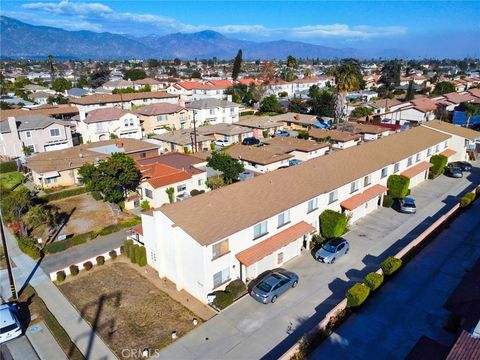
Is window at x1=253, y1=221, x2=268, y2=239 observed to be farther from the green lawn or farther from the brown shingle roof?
the green lawn

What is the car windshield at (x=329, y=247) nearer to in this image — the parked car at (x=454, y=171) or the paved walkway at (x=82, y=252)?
the paved walkway at (x=82, y=252)

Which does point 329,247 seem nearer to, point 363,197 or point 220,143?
point 363,197

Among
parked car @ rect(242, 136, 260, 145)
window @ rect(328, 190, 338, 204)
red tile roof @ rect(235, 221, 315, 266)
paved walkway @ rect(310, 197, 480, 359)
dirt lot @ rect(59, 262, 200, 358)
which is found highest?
window @ rect(328, 190, 338, 204)

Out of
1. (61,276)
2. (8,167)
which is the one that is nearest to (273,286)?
(61,276)

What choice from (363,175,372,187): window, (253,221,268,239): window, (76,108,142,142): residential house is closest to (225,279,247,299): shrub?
(253,221,268,239): window

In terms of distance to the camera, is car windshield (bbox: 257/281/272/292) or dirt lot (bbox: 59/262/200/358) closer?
dirt lot (bbox: 59/262/200/358)

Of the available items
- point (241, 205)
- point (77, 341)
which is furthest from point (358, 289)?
point (77, 341)

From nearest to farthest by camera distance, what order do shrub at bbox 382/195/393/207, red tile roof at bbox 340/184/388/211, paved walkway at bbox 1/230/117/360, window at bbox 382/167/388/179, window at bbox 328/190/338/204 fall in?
paved walkway at bbox 1/230/117/360, window at bbox 328/190/338/204, red tile roof at bbox 340/184/388/211, shrub at bbox 382/195/393/207, window at bbox 382/167/388/179

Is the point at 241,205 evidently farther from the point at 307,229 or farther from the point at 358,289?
the point at 358,289
